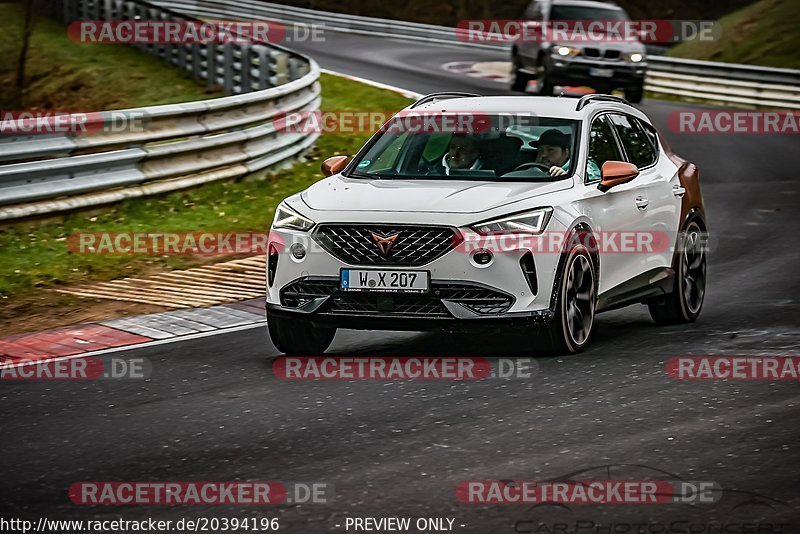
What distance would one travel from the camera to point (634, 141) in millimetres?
10641

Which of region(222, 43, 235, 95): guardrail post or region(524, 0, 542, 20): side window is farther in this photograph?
region(524, 0, 542, 20): side window

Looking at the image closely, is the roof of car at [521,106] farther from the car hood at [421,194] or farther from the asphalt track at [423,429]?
the asphalt track at [423,429]

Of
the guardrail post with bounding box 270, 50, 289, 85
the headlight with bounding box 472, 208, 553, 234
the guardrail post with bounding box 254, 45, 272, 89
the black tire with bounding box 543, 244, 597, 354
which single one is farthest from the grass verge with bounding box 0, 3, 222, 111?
the headlight with bounding box 472, 208, 553, 234

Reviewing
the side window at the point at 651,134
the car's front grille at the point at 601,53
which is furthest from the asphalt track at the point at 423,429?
the car's front grille at the point at 601,53

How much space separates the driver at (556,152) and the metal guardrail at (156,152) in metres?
5.93

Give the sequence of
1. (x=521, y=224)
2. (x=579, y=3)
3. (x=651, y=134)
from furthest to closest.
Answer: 1. (x=579, y=3)
2. (x=651, y=134)
3. (x=521, y=224)

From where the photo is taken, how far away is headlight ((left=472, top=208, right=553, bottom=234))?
8711mm

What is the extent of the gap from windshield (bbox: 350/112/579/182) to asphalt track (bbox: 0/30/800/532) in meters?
1.15

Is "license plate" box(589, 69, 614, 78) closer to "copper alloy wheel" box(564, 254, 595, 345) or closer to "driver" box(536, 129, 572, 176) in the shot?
"driver" box(536, 129, 572, 176)

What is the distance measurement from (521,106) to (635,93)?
19150mm

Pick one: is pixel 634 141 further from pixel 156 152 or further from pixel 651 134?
pixel 156 152

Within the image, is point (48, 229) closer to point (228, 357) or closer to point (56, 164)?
point (56, 164)

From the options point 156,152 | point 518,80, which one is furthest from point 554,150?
point 518,80

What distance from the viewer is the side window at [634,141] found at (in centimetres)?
1048
